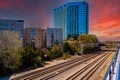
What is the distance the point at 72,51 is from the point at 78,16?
6165 cm

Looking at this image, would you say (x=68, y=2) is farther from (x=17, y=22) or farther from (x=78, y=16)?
(x=17, y=22)

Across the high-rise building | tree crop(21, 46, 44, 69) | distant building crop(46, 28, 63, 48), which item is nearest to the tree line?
tree crop(21, 46, 44, 69)

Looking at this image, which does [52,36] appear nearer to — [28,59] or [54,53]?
[54,53]

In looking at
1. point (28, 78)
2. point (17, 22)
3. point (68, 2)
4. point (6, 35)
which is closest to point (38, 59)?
point (6, 35)

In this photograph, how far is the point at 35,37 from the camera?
66.5 metres

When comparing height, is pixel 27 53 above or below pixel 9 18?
below

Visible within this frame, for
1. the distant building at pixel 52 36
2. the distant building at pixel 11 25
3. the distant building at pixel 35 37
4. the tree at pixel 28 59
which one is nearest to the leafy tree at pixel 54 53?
the tree at pixel 28 59

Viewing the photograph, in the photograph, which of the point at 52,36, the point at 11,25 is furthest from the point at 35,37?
the point at 11,25

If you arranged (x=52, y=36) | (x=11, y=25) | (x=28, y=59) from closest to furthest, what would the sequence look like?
1. (x=28, y=59)
2. (x=11, y=25)
3. (x=52, y=36)

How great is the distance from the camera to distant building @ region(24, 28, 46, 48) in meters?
65.1

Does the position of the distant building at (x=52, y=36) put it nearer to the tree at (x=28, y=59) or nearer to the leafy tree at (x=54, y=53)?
the leafy tree at (x=54, y=53)

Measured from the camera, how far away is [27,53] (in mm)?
32219

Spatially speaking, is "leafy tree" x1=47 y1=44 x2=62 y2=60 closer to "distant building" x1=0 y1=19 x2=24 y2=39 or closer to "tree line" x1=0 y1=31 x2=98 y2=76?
"tree line" x1=0 y1=31 x2=98 y2=76

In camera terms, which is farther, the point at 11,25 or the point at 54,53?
the point at 11,25
